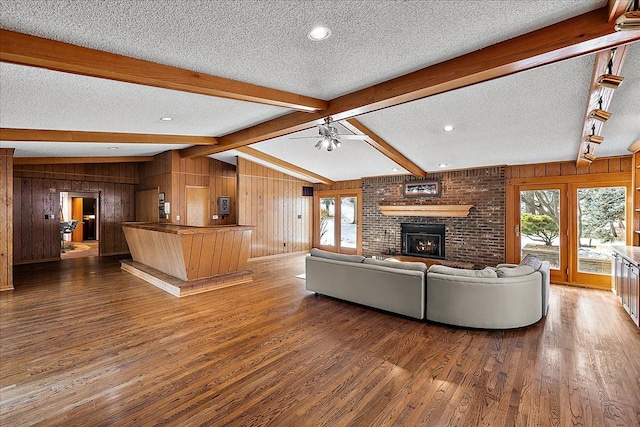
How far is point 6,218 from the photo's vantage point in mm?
5191

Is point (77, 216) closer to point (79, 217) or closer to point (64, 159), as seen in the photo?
point (79, 217)

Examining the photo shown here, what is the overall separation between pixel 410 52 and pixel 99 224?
32.8 ft

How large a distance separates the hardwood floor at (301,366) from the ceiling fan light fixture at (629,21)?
2.51 meters

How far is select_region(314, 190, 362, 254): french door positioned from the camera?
930 centimetres

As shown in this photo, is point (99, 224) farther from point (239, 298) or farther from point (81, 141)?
point (239, 298)

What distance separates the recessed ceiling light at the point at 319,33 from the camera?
213 cm

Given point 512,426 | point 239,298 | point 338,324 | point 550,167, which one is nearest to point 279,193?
point 239,298

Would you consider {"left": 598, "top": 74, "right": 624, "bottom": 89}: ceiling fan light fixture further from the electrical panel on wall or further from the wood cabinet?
the electrical panel on wall

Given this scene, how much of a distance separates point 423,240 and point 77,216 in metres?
13.5

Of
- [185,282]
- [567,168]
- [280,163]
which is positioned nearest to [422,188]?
[567,168]

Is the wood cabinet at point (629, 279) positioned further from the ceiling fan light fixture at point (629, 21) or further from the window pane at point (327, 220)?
the window pane at point (327, 220)

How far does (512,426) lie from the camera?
2.01 meters

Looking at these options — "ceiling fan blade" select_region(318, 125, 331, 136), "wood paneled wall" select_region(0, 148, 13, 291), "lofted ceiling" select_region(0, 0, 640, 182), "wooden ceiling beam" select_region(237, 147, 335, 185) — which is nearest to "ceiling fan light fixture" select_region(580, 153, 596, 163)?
"lofted ceiling" select_region(0, 0, 640, 182)

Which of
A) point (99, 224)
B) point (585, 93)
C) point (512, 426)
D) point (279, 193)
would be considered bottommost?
point (512, 426)
